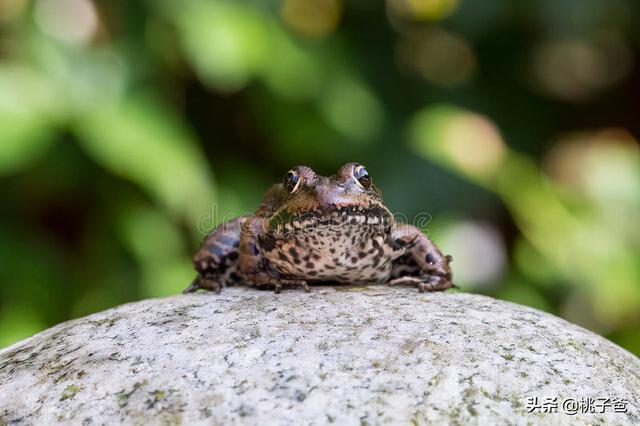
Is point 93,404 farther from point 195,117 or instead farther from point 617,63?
point 617,63

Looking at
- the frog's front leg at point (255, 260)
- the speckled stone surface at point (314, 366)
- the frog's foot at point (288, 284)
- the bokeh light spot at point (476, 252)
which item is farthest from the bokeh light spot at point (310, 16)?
the speckled stone surface at point (314, 366)

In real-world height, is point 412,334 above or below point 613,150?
→ below

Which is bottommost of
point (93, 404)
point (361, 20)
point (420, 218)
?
point (93, 404)

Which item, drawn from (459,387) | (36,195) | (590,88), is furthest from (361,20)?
(459,387)

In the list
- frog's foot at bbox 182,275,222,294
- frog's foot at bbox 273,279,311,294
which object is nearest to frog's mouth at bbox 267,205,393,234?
frog's foot at bbox 273,279,311,294

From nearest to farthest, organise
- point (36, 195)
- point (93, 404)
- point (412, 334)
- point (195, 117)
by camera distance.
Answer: point (93, 404) → point (412, 334) → point (36, 195) → point (195, 117)

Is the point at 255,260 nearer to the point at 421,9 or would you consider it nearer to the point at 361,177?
the point at 361,177

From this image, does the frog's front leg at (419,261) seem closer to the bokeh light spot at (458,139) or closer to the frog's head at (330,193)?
the frog's head at (330,193)
